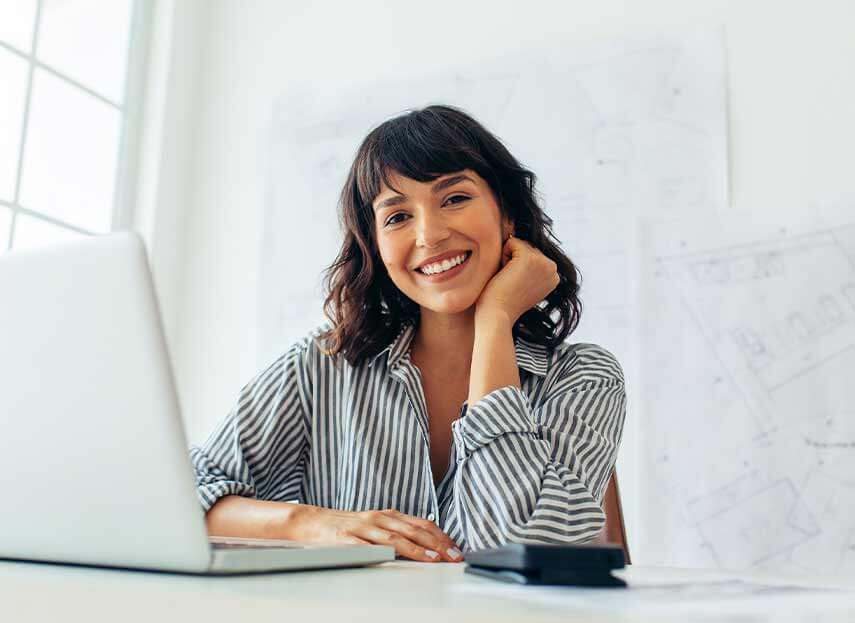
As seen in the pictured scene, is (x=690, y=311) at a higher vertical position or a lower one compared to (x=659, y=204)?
lower

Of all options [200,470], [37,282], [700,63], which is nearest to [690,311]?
[700,63]

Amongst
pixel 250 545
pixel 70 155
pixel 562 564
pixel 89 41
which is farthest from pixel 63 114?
pixel 562 564

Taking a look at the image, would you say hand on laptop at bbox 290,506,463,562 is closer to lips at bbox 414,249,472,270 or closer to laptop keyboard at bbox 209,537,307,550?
laptop keyboard at bbox 209,537,307,550

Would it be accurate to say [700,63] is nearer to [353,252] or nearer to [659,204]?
[659,204]

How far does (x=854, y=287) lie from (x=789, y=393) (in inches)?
10.4

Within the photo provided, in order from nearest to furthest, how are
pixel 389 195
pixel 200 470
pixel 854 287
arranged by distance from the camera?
pixel 200 470
pixel 389 195
pixel 854 287

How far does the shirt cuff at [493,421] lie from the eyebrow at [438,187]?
445 millimetres

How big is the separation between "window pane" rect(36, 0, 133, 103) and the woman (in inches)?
58.4

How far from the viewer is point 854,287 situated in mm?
1828

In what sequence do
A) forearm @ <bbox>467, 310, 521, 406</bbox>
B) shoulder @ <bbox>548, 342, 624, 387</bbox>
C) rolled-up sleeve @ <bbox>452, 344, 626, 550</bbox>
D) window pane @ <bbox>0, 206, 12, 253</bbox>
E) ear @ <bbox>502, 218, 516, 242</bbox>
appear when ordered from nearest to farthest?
rolled-up sleeve @ <bbox>452, 344, 626, 550</bbox>
forearm @ <bbox>467, 310, 521, 406</bbox>
shoulder @ <bbox>548, 342, 624, 387</bbox>
ear @ <bbox>502, 218, 516, 242</bbox>
window pane @ <bbox>0, 206, 12, 253</bbox>

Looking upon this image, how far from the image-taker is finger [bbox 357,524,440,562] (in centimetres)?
91

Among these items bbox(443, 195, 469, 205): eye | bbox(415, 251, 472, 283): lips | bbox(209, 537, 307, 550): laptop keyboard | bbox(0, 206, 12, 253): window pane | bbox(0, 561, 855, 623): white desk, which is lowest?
bbox(0, 561, 855, 623): white desk

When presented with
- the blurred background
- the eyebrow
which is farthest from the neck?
the blurred background

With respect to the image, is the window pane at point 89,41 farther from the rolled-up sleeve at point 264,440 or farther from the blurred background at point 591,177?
the rolled-up sleeve at point 264,440
